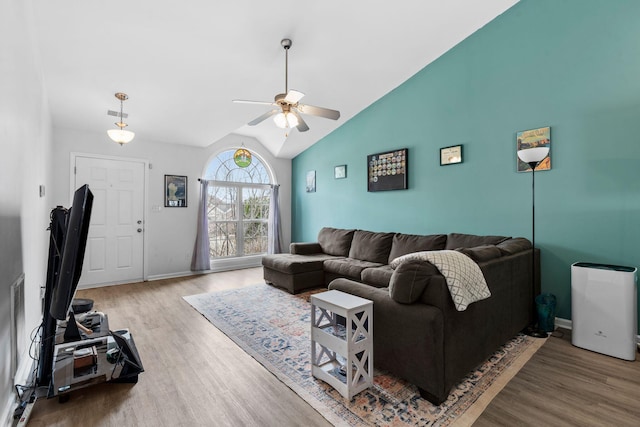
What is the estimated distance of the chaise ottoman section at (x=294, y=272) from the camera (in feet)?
13.6

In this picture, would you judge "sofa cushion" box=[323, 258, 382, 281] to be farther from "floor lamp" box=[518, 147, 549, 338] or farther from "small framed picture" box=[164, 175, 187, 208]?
"small framed picture" box=[164, 175, 187, 208]

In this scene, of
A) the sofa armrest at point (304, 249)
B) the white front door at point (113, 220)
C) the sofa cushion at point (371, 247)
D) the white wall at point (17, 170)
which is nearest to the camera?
the white wall at point (17, 170)

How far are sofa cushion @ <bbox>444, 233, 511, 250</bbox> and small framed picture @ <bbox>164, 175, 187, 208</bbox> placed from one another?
4488 millimetres

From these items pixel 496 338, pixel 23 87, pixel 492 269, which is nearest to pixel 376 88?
pixel 492 269

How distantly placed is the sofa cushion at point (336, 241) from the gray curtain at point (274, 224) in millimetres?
1519

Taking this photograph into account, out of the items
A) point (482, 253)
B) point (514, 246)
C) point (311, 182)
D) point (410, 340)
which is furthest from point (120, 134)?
point (514, 246)

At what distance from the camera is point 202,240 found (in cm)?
552

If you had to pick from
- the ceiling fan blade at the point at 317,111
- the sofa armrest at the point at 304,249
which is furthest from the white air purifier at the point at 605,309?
the sofa armrest at the point at 304,249

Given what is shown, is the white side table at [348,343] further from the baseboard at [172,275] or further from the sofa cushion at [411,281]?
the baseboard at [172,275]

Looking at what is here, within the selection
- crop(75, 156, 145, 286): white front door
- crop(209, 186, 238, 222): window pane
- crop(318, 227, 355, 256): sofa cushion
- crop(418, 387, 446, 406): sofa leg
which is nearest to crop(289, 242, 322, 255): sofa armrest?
crop(318, 227, 355, 256): sofa cushion

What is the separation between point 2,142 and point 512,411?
10.5ft

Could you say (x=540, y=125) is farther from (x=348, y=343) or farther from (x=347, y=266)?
(x=348, y=343)

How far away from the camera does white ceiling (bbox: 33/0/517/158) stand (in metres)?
2.59

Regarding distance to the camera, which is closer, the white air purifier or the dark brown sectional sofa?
the dark brown sectional sofa
